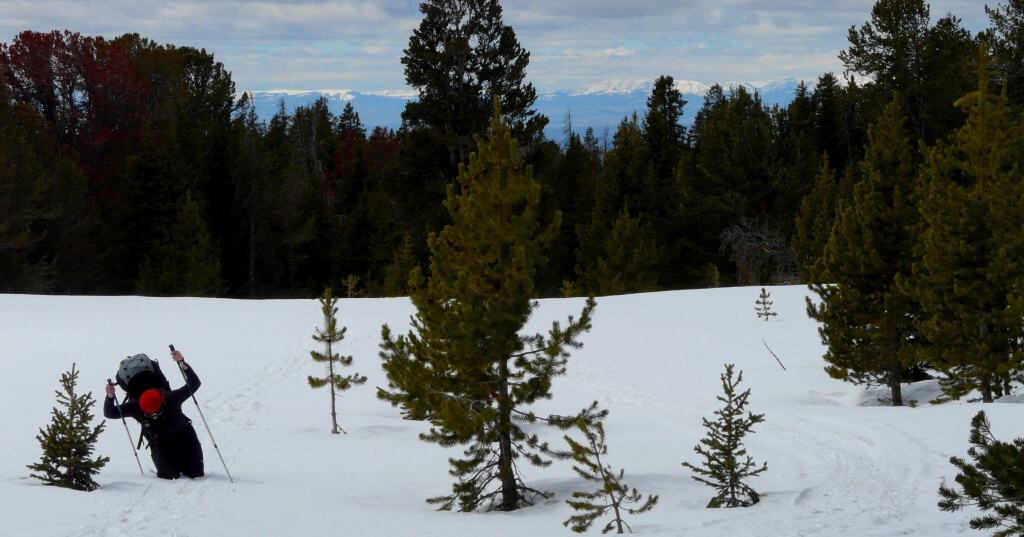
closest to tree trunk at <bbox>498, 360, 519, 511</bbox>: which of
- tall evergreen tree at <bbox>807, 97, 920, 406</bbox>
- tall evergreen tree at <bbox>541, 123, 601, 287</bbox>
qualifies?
tall evergreen tree at <bbox>807, 97, 920, 406</bbox>

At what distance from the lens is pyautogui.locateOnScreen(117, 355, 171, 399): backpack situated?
35.0 feet

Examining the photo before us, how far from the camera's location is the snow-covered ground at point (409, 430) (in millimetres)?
9039

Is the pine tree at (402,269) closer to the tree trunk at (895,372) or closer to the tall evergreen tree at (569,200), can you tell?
the tall evergreen tree at (569,200)

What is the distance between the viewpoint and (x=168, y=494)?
382 inches

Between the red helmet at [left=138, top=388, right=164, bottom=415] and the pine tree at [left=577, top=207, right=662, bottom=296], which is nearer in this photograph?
the red helmet at [left=138, top=388, right=164, bottom=415]

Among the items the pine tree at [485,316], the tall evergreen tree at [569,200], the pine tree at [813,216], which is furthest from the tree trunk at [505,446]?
the tall evergreen tree at [569,200]

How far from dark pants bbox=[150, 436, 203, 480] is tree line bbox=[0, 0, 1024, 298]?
85.5ft

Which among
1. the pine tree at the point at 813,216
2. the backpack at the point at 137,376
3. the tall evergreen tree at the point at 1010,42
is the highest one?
the tall evergreen tree at the point at 1010,42

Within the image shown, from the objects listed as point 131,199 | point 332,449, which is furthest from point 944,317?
point 131,199

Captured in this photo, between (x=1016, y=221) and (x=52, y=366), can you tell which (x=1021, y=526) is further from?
(x=52, y=366)

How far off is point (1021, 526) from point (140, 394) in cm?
901

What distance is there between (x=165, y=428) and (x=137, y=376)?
2.27ft

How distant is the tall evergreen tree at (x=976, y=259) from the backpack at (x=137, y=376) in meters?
12.4

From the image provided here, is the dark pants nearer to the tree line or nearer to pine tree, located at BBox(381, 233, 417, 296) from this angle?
the tree line
